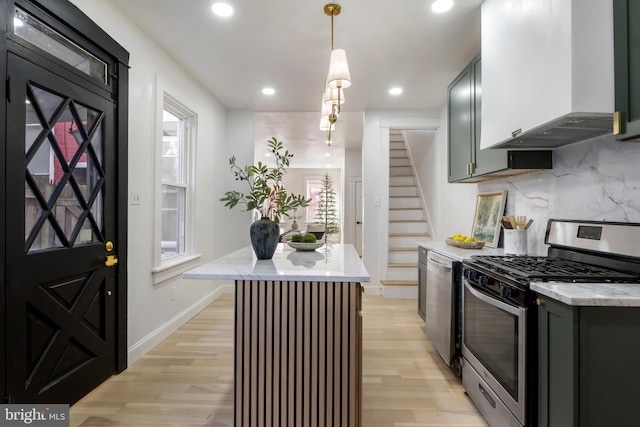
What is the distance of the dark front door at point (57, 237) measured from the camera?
1.60 meters

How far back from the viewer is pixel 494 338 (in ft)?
5.72

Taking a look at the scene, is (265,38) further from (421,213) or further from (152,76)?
(421,213)

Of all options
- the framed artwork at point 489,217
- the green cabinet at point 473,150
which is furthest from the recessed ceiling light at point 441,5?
the framed artwork at point 489,217

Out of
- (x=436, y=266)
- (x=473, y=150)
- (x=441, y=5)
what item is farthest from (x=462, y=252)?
(x=441, y=5)

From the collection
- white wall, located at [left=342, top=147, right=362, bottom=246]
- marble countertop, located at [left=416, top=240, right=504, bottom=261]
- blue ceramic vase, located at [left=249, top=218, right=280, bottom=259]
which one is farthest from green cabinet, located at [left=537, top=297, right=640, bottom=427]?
white wall, located at [left=342, top=147, right=362, bottom=246]

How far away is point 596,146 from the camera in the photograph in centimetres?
Result: 188

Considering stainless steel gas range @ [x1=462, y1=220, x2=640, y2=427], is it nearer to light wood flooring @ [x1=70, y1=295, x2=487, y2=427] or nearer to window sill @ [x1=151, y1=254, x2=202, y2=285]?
light wood flooring @ [x1=70, y1=295, x2=487, y2=427]

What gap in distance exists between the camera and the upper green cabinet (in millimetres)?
1346

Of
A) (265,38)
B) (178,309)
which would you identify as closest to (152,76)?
(265,38)

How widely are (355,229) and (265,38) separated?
631 centimetres

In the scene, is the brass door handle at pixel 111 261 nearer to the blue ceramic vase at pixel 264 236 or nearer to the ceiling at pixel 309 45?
the blue ceramic vase at pixel 264 236

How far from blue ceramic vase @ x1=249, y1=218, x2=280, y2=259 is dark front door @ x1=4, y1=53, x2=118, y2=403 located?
1.11 m

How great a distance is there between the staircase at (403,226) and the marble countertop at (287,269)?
2.59 metres

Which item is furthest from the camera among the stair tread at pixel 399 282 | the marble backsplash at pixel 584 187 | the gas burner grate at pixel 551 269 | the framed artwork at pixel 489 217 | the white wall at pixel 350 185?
the white wall at pixel 350 185
